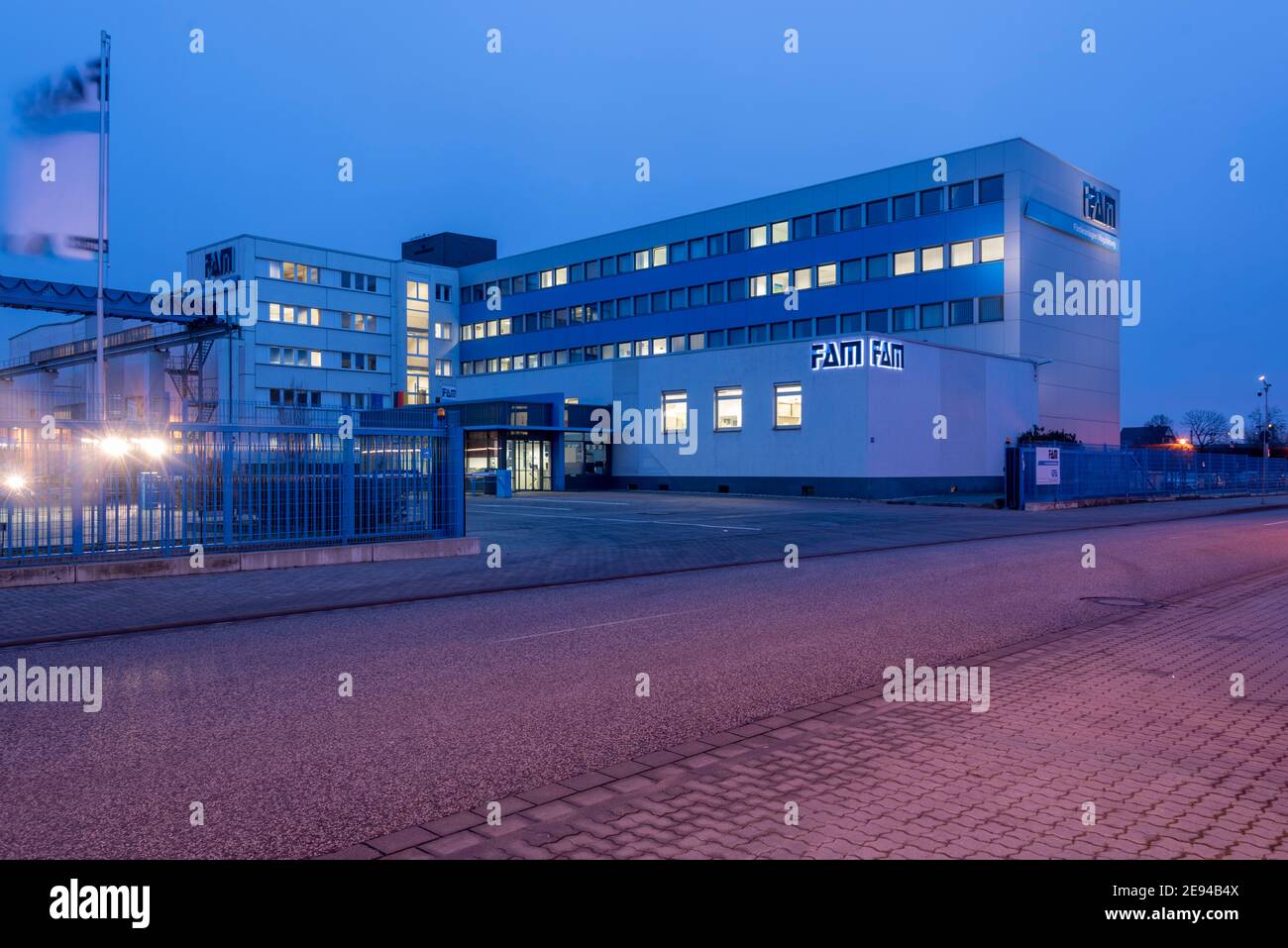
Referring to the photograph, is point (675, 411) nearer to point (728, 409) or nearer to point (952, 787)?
point (728, 409)

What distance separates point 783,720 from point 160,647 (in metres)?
6.04

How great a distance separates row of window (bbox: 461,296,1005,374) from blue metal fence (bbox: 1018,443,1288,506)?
411 inches

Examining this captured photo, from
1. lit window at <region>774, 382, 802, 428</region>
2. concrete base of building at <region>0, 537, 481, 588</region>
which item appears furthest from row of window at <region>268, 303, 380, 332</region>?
concrete base of building at <region>0, 537, 481, 588</region>

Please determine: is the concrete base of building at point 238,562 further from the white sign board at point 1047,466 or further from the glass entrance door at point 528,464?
the glass entrance door at point 528,464

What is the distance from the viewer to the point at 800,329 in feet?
180

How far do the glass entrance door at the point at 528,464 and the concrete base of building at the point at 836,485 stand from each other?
5554mm

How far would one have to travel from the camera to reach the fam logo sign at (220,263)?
2347 inches

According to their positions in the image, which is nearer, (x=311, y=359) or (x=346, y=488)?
(x=346, y=488)

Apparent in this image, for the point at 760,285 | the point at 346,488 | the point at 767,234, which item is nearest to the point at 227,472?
the point at 346,488

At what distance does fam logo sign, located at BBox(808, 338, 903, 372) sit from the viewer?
127 feet

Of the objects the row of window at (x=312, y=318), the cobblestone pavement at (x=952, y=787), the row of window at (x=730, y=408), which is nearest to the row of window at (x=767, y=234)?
the row of window at (x=312, y=318)

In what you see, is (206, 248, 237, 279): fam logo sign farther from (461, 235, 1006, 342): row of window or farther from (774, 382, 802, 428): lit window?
(774, 382, 802, 428): lit window

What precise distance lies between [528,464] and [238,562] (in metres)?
33.9

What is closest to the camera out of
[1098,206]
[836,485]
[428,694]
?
[428,694]
